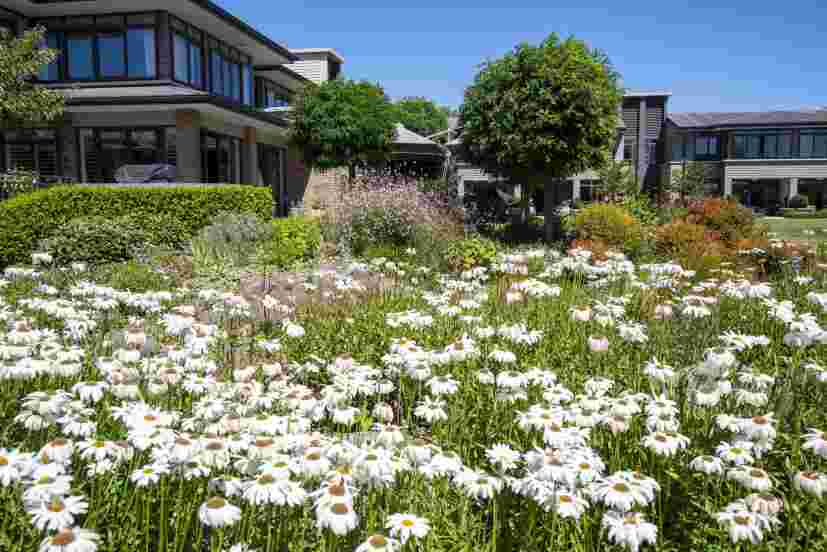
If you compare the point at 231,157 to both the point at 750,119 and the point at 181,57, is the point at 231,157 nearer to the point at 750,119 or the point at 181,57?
the point at 181,57

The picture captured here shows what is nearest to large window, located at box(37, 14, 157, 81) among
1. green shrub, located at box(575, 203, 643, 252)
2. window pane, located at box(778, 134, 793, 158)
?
green shrub, located at box(575, 203, 643, 252)

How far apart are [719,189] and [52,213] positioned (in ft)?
132

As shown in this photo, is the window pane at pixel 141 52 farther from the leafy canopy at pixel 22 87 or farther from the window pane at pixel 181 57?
the leafy canopy at pixel 22 87

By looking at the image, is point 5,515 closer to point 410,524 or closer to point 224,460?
point 224,460

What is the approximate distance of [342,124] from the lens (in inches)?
847

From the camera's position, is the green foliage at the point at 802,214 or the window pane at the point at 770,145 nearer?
the green foliage at the point at 802,214

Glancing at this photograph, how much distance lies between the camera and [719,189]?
4250 cm

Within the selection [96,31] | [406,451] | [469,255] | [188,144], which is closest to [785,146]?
[188,144]

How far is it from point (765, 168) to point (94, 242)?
4174 cm

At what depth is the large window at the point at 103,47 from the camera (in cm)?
1930

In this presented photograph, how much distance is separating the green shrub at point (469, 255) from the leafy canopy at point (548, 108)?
4.86 meters

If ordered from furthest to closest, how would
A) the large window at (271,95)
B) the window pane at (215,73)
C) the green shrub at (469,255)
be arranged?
1. the large window at (271,95)
2. the window pane at (215,73)
3. the green shrub at (469,255)

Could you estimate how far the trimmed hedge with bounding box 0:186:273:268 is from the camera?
12.1 meters

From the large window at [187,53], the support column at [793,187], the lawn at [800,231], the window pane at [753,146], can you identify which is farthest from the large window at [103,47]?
the support column at [793,187]
